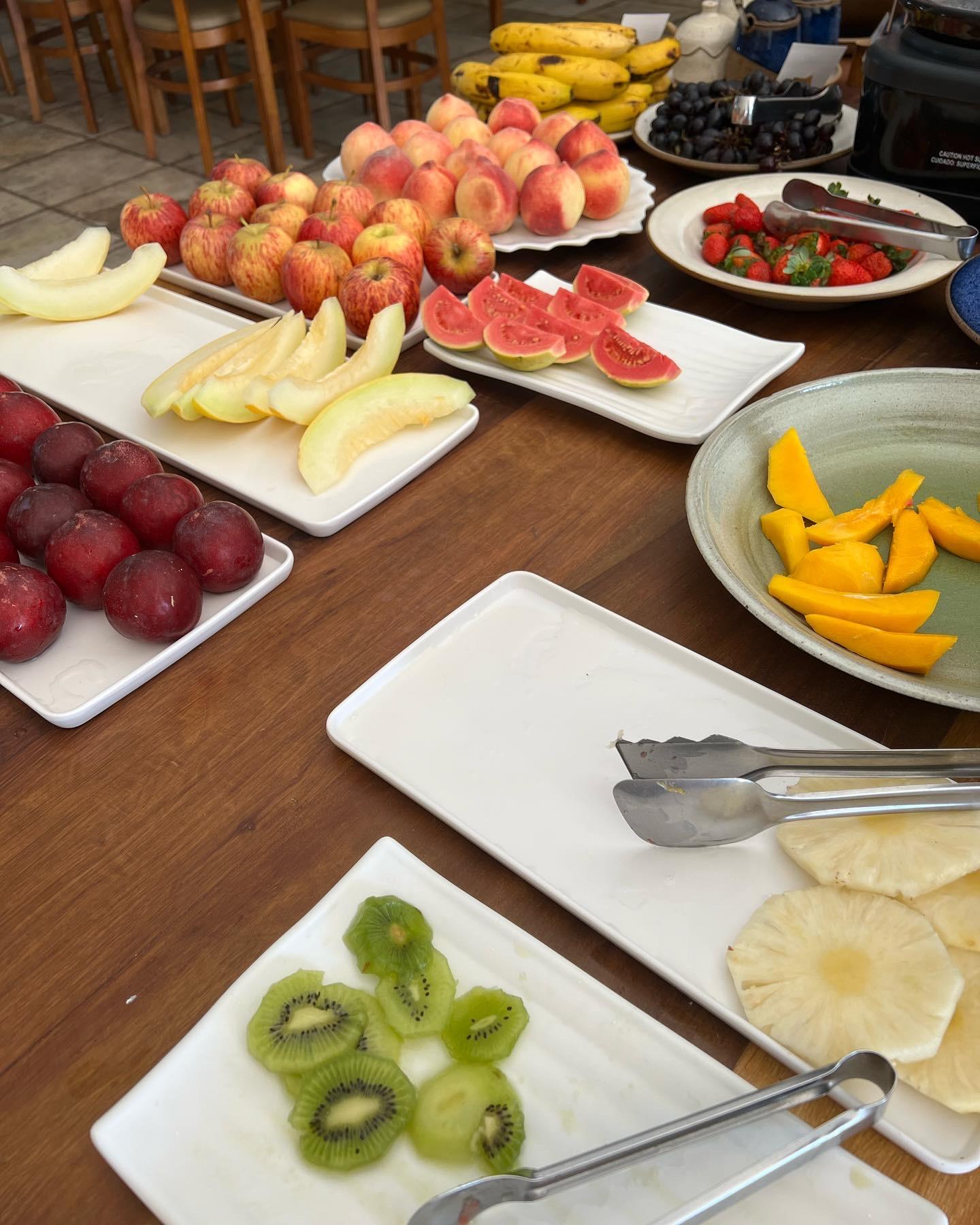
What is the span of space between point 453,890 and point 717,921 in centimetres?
17

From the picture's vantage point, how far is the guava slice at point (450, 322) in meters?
1.16

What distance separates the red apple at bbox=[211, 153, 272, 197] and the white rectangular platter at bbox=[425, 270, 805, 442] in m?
0.51

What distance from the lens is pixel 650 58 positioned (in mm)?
1749

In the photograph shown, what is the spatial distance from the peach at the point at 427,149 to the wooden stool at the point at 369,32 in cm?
245

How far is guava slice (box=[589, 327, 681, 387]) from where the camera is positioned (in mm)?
1086

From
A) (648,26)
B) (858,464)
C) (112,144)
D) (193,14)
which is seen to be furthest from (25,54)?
(858,464)

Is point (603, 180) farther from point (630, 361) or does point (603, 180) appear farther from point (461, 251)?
point (630, 361)

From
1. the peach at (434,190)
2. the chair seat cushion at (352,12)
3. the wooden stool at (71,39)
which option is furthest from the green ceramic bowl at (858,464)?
the wooden stool at (71,39)

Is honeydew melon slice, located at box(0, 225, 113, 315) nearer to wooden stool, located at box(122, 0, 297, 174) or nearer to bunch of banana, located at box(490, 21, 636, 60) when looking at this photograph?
A: bunch of banana, located at box(490, 21, 636, 60)

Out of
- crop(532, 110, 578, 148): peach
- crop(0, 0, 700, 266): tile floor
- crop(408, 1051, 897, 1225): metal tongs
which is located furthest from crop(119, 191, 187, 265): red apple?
crop(0, 0, 700, 266): tile floor

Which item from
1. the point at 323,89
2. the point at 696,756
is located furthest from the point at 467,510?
the point at 323,89

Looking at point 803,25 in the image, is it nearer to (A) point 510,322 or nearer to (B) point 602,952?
(A) point 510,322

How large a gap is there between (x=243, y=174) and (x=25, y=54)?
3.99 meters

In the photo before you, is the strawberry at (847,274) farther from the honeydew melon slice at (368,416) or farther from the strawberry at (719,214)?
the honeydew melon slice at (368,416)
